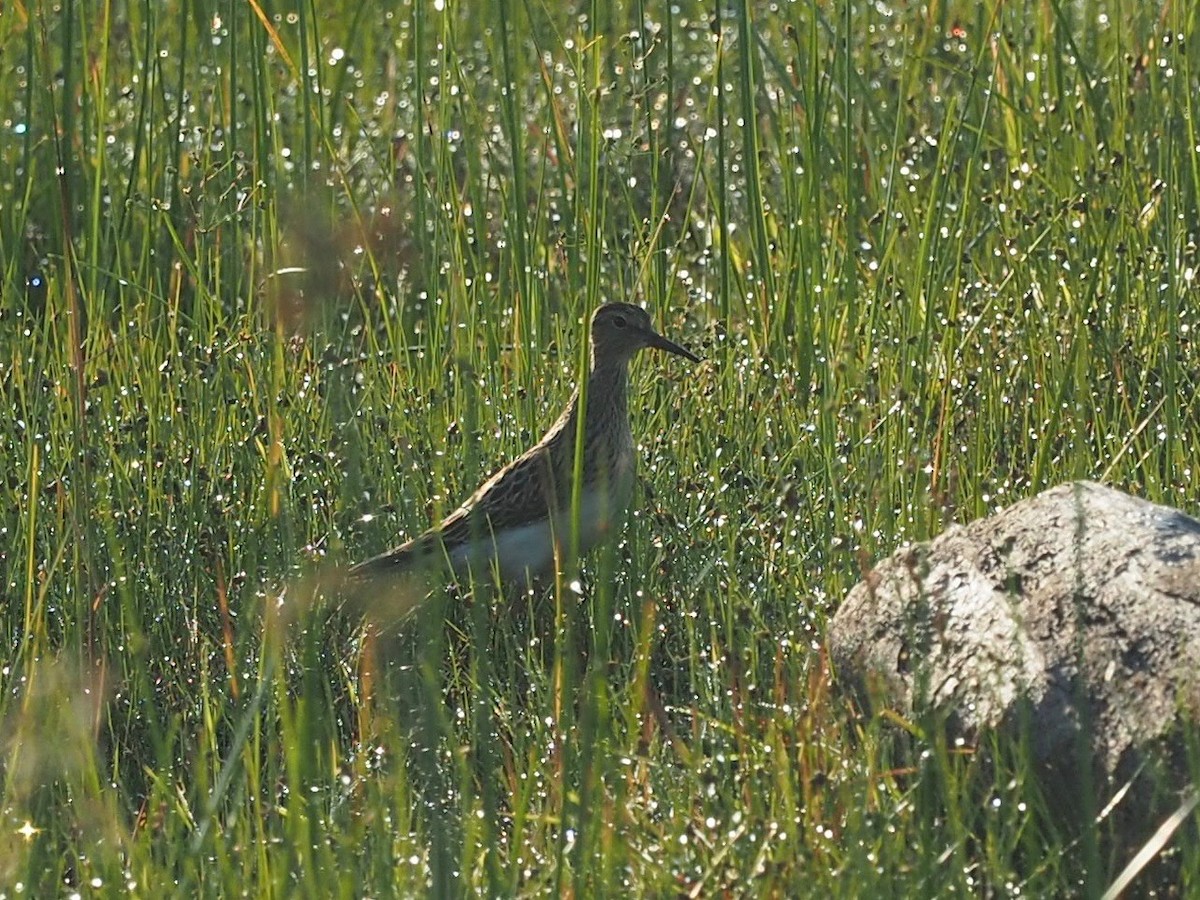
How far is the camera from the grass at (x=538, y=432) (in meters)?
2.84

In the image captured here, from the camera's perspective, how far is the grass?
2838 millimetres

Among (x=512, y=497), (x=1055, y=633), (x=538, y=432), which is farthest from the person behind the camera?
(x=538, y=432)

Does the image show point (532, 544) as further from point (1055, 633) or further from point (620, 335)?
point (1055, 633)

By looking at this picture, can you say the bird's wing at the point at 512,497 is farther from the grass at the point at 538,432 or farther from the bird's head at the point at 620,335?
the bird's head at the point at 620,335

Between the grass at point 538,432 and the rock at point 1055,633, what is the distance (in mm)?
100

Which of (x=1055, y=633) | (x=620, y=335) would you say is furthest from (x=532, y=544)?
(x=1055, y=633)

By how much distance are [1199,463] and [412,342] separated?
241 centimetres

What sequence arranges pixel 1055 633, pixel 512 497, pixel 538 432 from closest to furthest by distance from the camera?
pixel 1055 633
pixel 512 497
pixel 538 432

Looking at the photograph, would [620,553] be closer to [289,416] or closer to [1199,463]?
[289,416]

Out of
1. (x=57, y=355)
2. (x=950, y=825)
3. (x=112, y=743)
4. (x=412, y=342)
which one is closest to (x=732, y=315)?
Result: (x=412, y=342)

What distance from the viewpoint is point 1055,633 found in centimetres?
294

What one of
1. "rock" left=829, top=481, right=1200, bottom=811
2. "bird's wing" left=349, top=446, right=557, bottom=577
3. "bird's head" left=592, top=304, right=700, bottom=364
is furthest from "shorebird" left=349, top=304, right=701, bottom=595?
"rock" left=829, top=481, right=1200, bottom=811

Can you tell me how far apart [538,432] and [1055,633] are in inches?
81.6

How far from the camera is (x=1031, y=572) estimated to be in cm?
308
